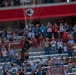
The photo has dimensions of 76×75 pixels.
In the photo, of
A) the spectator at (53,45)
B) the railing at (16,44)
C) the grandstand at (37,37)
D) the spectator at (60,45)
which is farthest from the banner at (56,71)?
the railing at (16,44)

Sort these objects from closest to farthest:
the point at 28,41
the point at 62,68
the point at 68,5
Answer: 1. the point at 62,68
2. the point at 28,41
3. the point at 68,5

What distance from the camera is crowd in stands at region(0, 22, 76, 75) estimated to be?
126 feet

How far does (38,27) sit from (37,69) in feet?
17.6

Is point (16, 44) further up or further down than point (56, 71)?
further up

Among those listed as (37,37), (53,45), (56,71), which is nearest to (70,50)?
(53,45)

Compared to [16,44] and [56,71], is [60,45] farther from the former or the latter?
[56,71]

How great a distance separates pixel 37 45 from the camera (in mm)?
41094

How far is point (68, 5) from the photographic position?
44.9 meters

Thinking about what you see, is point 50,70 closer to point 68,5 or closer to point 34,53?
point 34,53

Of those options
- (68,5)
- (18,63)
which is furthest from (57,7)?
(18,63)

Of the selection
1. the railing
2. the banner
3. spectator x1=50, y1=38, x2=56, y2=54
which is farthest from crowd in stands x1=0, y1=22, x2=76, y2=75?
the banner

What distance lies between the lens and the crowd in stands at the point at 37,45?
38.3 meters

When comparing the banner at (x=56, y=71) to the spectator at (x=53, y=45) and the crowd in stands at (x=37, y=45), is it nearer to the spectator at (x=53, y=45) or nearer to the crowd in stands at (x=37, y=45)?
the crowd in stands at (x=37, y=45)

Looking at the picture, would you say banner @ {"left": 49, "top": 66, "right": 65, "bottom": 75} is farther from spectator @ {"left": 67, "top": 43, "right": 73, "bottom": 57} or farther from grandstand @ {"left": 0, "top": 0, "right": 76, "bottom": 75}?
spectator @ {"left": 67, "top": 43, "right": 73, "bottom": 57}
